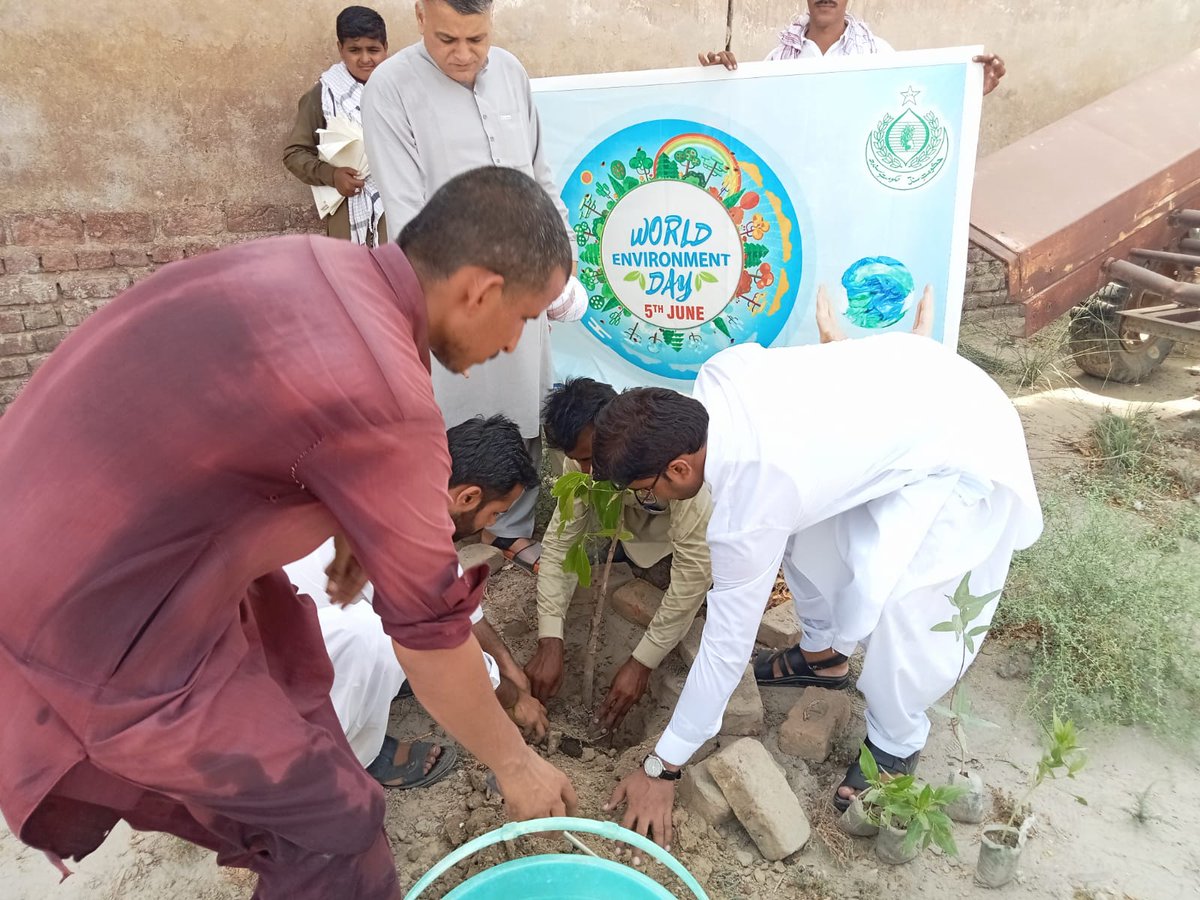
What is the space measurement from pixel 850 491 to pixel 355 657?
1.36 metres

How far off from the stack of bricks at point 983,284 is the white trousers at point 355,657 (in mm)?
5084

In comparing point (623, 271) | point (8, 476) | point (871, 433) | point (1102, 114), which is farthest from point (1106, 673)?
point (1102, 114)

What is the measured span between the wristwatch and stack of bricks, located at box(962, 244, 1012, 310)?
4800 mm

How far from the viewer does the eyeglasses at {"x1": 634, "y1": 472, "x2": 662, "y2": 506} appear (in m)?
1.96

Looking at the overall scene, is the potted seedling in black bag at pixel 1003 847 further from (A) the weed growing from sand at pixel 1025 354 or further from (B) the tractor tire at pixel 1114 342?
(B) the tractor tire at pixel 1114 342

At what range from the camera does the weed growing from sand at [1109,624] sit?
2502 mm

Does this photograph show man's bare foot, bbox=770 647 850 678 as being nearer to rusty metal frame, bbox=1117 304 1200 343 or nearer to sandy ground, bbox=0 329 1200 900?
sandy ground, bbox=0 329 1200 900

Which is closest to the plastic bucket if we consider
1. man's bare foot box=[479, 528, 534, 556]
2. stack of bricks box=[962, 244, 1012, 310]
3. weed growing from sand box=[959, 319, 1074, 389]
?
man's bare foot box=[479, 528, 534, 556]

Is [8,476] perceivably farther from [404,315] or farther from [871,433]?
[871,433]

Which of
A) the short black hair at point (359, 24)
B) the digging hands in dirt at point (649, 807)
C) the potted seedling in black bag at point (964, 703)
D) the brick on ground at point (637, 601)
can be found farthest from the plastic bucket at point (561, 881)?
the short black hair at point (359, 24)

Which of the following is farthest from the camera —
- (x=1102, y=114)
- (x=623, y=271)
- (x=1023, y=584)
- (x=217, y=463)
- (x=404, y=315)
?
(x=1102, y=114)

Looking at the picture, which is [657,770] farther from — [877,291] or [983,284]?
[983,284]

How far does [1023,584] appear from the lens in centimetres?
298

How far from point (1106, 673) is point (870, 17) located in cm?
428
